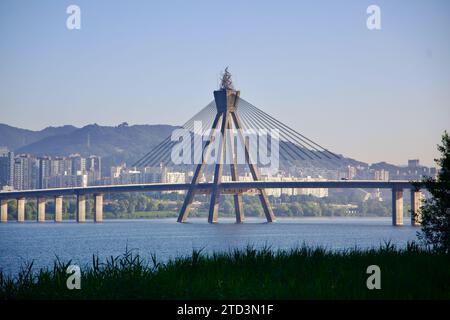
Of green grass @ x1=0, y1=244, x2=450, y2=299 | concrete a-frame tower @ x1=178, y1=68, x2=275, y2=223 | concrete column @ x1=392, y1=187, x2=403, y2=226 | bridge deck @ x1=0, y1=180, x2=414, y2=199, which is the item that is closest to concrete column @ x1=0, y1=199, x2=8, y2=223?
bridge deck @ x1=0, y1=180, x2=414, y2=199

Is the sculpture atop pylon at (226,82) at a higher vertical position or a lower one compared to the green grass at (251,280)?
higher

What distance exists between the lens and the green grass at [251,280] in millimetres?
18172

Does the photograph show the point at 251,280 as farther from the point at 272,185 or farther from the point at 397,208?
the point at 397,208

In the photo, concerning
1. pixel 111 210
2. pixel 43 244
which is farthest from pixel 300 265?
pixel 111 210

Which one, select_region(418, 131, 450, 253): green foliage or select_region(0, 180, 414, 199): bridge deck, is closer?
select_region(418, 131, 450, 253): green foliage

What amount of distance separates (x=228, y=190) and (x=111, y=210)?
7036 centimetres

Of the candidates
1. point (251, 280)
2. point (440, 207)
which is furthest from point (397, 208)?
point (251, 280)

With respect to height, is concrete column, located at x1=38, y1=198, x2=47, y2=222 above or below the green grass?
below

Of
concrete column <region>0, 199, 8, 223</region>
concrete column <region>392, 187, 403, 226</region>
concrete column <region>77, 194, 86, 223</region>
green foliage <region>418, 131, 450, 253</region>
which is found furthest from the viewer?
concrete column <region>0, 199, 8, 223</region>

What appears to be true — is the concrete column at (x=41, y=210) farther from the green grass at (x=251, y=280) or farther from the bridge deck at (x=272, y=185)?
the green grass at (x=251, y=280)

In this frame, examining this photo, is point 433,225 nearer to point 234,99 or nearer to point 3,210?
point 234,99

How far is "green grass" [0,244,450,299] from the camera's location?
59.6 feet

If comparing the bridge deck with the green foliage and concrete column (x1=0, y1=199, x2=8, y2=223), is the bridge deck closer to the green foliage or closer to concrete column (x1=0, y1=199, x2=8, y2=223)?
concrete column (x1=0, y1=199, x2=8, y2=223)

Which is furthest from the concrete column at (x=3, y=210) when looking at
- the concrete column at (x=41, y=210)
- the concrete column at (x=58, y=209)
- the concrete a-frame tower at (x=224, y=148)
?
the concrete a-frame tower at (x=224, y=148)
